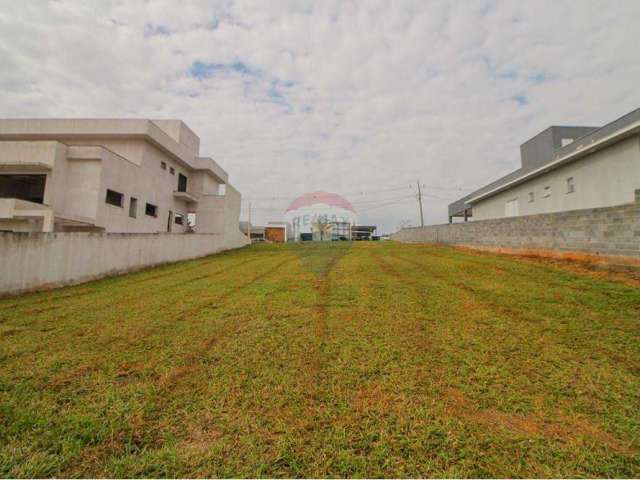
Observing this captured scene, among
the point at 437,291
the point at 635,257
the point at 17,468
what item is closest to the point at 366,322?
the point at 437,291

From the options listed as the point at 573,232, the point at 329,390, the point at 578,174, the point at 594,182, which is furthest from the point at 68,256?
the point at 578,174

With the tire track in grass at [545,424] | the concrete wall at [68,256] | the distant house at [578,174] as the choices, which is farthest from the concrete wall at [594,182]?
the concrete wall at [68,256]

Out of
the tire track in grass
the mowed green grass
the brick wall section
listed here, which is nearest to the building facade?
the mowed green grass

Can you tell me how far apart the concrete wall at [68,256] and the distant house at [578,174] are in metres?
17.6

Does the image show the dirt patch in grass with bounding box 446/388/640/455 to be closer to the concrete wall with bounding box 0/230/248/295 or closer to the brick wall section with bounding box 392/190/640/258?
the brick wall section with bounding box 392/190/640/258

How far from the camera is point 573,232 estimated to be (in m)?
7.64

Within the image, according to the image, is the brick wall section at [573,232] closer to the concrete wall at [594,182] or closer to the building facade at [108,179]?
the concrete wall at [594,182]

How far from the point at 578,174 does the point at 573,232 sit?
6189mm

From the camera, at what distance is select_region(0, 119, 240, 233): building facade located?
1203 centimetres

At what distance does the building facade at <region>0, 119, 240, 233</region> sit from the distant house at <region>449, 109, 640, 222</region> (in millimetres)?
19957

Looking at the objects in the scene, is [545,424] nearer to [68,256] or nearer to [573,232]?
[573,232]

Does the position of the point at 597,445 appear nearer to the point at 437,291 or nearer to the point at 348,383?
the point at 348,383

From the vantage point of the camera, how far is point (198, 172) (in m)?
23.1

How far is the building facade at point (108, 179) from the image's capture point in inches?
474
